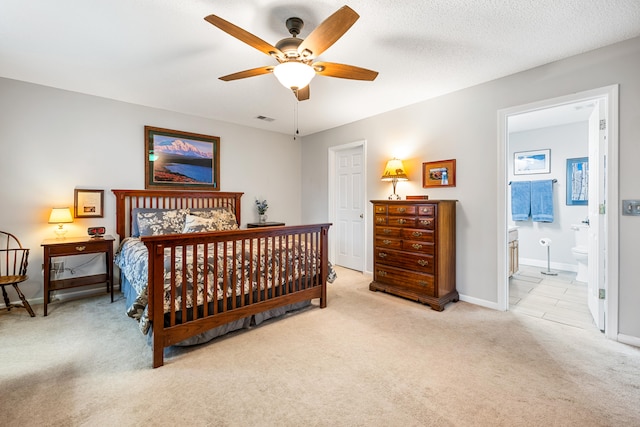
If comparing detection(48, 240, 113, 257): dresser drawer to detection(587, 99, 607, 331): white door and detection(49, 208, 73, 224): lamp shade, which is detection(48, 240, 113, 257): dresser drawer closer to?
detection(49, 208, 73, 224): lamp shade

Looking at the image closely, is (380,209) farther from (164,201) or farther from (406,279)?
(164,201)

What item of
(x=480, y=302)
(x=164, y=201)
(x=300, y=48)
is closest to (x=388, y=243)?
(x=480, y=302)

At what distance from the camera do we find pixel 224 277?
2.34 m

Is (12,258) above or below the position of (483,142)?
below

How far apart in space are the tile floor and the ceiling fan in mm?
2987

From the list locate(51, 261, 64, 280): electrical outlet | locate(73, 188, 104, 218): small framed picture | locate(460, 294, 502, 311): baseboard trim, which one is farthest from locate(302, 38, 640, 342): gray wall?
locate(51, 261, 64, 280): electrical outlet

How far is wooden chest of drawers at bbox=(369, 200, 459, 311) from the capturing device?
307 centimetres

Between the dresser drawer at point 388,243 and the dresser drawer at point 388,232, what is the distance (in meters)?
0.05

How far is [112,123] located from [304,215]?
3.40 metres

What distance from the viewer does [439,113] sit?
3.51 m

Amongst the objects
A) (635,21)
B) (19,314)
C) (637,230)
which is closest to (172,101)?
(19,314)

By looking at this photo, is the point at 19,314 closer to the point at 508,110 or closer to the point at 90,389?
the point at 90,389

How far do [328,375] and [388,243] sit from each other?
6.44 ft

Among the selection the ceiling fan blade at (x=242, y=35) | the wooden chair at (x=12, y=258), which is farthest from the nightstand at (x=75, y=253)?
the ceiling fan blade at (x=242, y=35)
